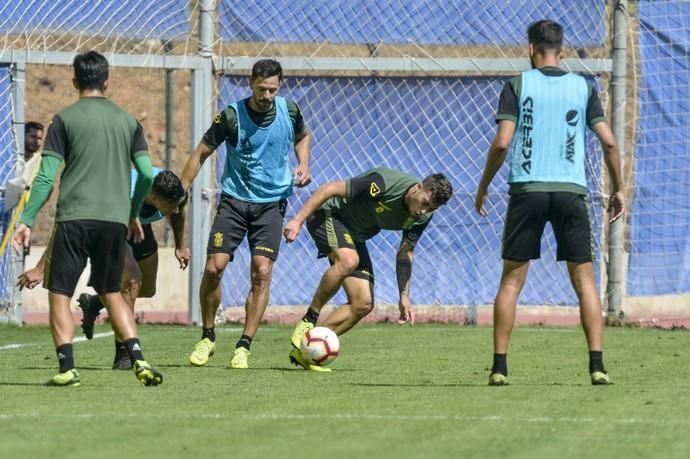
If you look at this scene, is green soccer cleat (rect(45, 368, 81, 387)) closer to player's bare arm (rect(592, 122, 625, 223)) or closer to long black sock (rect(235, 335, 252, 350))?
long black sock (rect(235, 335, 252, 350))

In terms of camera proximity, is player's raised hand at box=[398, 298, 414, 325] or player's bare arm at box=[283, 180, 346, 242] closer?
player's bare arm at box=[283, 180, 346, 242]

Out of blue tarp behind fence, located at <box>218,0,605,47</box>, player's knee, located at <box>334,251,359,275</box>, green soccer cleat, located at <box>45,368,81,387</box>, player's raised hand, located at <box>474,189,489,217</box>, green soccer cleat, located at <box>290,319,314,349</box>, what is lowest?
green soccer cleat, located at <box>45,368,81,387</box>

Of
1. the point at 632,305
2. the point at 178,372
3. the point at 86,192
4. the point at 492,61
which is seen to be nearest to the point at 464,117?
the point at 492,61

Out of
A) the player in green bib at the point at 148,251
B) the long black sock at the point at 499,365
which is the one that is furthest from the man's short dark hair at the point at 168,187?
the long black sock at the point at 499,365

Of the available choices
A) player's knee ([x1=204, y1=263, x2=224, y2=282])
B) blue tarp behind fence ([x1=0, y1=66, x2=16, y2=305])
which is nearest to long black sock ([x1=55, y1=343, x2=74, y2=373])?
player's knee ([x1=204, y1=263, x2=224, y2=282])

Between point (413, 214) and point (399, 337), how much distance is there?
350 cm

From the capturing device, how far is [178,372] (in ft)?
34.1

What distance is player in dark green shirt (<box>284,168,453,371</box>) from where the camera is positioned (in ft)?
36.1

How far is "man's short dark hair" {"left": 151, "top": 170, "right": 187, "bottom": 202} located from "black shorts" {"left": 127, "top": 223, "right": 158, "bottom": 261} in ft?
2.46

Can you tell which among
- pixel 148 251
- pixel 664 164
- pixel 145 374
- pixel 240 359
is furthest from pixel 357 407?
pixel 664 164

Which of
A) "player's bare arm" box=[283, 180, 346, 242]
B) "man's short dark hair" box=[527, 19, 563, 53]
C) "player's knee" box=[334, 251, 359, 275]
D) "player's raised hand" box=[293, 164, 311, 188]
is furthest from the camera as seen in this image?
"player's raised hand" box=[293, 164, 311, 188]

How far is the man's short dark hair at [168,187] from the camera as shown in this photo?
1079 cm

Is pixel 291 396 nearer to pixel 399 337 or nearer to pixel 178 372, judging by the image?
pixel 178 372

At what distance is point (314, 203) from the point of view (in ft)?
34.8
